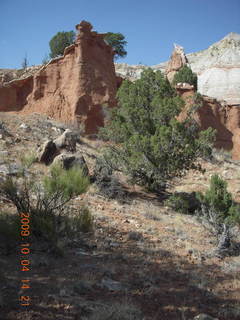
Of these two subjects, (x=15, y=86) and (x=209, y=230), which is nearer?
(x=209, y=230)

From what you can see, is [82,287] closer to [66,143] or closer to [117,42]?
[66,143]

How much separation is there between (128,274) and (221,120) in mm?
23515

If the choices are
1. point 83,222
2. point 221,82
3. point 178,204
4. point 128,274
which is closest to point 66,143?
point 178,204

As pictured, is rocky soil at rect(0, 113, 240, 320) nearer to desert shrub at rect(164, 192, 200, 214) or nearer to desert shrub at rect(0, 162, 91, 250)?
desert shrub at rect(0, 162, 91, 250)

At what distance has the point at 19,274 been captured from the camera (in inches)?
165

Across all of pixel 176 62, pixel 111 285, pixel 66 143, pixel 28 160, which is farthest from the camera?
pixel 176 62

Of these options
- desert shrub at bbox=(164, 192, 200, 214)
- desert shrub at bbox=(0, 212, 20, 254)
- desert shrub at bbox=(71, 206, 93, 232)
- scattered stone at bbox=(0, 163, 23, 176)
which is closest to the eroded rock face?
desert shrub at bbox=(164, 192, 200, 214)

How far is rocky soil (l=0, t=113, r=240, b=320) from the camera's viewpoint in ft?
11.6

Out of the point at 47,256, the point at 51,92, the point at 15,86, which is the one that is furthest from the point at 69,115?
the point at 47,256

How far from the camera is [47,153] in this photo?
37.0 ft

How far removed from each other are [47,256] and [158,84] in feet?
32.0

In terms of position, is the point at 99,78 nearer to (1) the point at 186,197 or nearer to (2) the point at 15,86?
(2) the point at 15,86

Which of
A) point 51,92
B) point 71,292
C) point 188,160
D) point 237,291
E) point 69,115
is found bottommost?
point 237,291
